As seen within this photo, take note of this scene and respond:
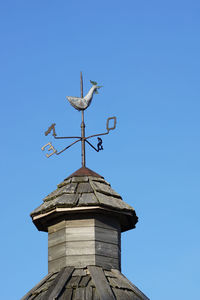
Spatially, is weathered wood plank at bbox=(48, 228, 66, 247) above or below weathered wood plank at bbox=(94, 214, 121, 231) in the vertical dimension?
below

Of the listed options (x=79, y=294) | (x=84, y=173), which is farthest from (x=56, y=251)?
(x=84, y=173)

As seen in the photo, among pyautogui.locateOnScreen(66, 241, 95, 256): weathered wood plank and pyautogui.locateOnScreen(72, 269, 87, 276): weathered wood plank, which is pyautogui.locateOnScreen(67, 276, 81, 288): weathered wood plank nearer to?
pyautogui.locateOnScreen(72, 269, 87, 276): weathered wood plank

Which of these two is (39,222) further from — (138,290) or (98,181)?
(138,290)

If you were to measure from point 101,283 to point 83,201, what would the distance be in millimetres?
1674

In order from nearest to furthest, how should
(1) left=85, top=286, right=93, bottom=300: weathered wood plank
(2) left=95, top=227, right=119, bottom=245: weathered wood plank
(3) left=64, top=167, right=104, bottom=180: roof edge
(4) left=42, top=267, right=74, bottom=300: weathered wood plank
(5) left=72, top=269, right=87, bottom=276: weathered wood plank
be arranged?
(1) left=85, top=286, right=93, bottom=300: weathered wood plank < (4) left=42, top=267, right=74, bottom=300: weathered wood plank < (5) left=72, top=269, right=87, bottom=276: weathered wood plank < (2) left=95, top=227, right=119, bottom=245: weathered wood plank < (3) left=64, top=167, right=104, bottom=180: roof edge

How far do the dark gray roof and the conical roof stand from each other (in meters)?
1.14

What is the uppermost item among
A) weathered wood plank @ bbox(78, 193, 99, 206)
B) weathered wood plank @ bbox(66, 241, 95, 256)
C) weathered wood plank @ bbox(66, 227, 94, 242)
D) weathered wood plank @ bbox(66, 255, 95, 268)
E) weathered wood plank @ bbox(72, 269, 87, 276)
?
weathered wood plank @ bbox(78, 193, 99, 206)

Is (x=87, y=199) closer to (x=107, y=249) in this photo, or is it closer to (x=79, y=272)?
(x=107, y=249)

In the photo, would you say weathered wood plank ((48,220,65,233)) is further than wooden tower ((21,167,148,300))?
Yes

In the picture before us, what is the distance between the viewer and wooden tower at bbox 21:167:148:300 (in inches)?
479

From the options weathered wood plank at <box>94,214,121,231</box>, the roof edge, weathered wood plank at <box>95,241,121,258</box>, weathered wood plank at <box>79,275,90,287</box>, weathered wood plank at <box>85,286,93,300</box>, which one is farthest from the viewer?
the roof edge

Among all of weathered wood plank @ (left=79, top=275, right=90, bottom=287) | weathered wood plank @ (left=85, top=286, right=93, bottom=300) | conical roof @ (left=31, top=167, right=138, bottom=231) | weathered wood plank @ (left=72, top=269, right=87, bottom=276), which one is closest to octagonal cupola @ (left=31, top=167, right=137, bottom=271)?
conical roof @ (left=31, top=167, right=138, bottom=231)

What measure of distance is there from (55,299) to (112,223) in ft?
7.75

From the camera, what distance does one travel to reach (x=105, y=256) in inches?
511
